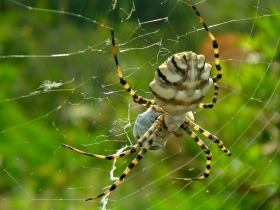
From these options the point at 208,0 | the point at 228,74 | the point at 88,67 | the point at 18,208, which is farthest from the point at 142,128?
the point at 208,0

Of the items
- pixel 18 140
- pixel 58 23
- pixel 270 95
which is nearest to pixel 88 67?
pixel 58 23

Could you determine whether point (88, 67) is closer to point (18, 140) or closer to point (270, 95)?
point (18, 140)

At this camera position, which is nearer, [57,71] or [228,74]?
[228,74]

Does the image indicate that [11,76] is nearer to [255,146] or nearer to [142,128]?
[142,128]

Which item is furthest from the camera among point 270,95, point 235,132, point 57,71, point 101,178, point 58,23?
point 58,23

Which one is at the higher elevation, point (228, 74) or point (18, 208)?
point (228, 74)

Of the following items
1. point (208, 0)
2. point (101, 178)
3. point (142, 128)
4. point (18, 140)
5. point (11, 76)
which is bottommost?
point (208, 0)

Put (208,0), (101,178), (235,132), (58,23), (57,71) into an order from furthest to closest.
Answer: (208,0)
(58,23)
(57,71)
(101,178)
(235,132)
